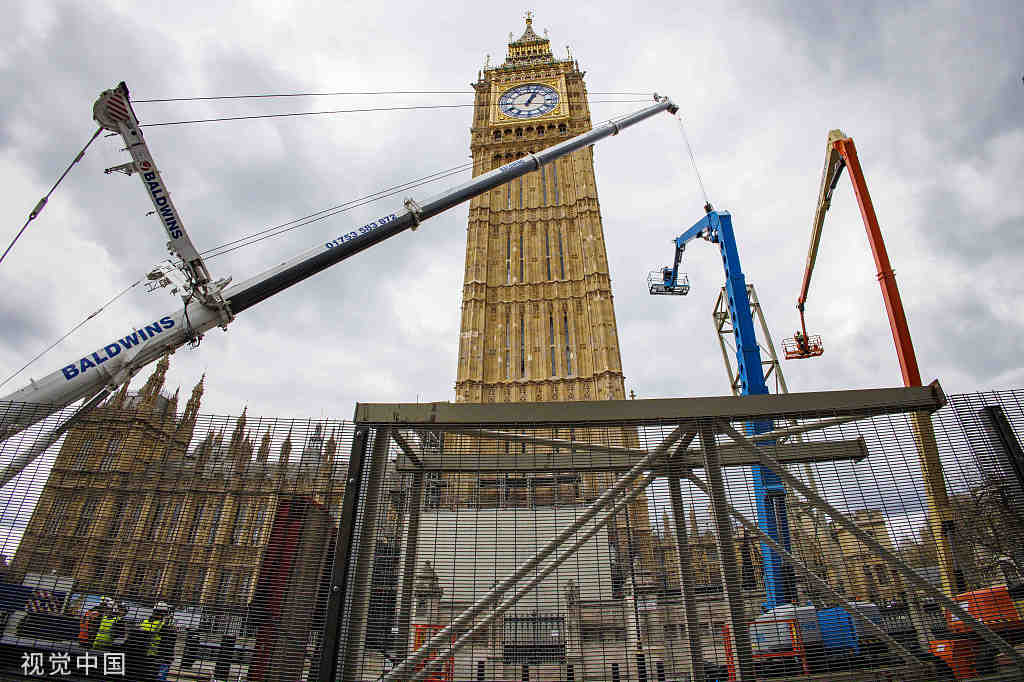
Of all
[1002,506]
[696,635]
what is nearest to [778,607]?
[696,635]

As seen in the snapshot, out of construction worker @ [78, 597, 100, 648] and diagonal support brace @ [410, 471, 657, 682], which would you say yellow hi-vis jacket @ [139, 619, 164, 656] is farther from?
diagonal support brace @ [410, 471, 657, 682]

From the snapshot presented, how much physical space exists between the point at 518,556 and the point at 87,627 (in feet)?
15.6

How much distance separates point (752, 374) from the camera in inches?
543

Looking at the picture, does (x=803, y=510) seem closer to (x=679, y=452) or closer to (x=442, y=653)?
(x=679, y=452)

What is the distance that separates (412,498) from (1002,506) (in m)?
6.82

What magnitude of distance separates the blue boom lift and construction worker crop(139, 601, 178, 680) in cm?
662

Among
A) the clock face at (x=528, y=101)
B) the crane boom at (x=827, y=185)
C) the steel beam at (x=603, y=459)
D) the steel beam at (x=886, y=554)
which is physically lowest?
the steel beam at (x=886, y=554)

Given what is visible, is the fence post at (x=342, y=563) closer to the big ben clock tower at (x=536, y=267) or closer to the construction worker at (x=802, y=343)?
the big ben clock tower at (x=536, y=267)

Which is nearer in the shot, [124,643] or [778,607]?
[124,643]

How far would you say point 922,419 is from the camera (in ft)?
20.0

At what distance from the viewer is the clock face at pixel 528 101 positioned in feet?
157

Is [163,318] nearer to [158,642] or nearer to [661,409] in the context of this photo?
[158,642]

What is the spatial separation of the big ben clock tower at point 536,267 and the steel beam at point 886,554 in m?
26.7

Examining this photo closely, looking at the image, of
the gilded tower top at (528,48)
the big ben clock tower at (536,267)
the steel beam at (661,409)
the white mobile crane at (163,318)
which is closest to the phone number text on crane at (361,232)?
the white mobile crane at (163,318)
